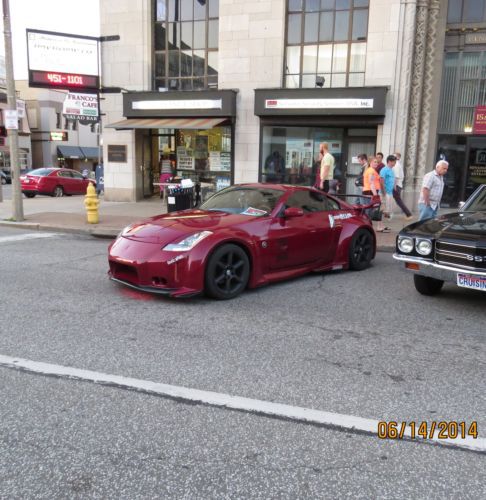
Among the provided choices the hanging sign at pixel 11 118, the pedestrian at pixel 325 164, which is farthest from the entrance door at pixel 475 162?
the hanging sign at pixel 11 118

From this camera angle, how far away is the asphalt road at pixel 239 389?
253 centimetres

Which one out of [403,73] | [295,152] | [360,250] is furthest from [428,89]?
[360,250]

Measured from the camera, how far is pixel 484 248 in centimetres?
500

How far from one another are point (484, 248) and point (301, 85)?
470 inches

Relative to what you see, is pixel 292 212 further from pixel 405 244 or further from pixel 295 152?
pixel 295 152

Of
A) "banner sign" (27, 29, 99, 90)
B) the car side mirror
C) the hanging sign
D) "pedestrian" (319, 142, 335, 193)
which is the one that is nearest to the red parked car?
"banner sign" (27, 29, 99, 90)

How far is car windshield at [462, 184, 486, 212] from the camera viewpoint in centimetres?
636

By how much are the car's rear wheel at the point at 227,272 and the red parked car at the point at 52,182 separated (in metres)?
17.3

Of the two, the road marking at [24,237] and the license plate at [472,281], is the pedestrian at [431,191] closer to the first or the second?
the license plate at [472,281]

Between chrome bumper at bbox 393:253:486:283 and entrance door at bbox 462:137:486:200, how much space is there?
1140 cm

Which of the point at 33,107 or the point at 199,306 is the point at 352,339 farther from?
the point at 33,107

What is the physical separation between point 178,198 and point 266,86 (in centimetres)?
603

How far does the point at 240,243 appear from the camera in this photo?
5898mm

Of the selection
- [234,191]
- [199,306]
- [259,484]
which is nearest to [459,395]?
[259,484]
